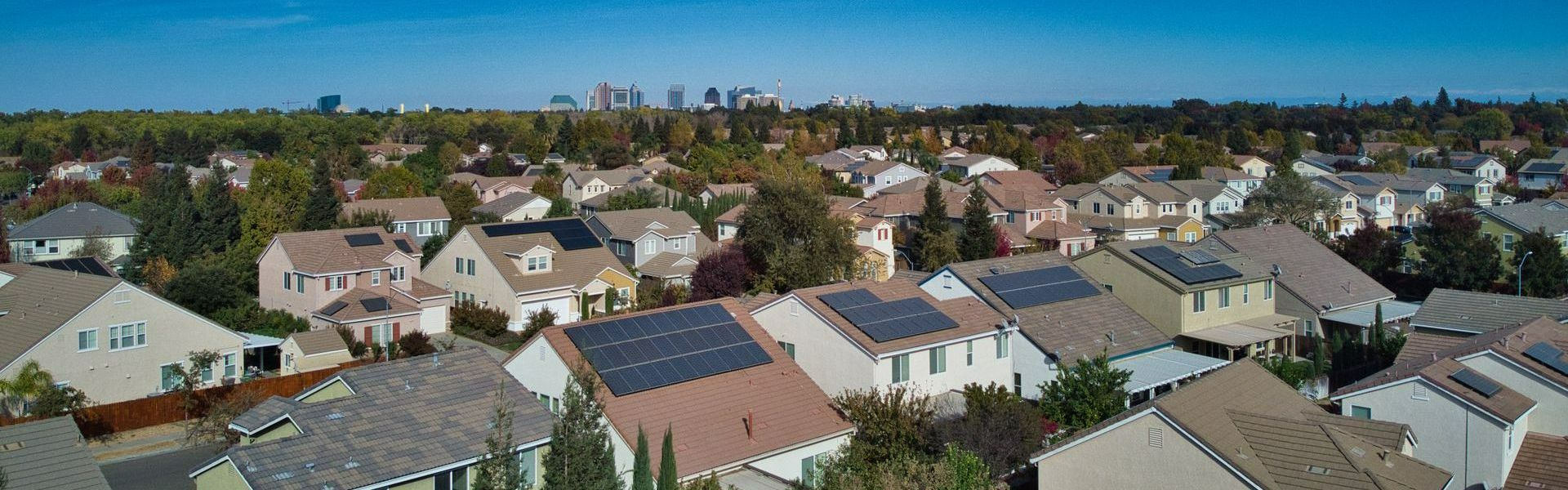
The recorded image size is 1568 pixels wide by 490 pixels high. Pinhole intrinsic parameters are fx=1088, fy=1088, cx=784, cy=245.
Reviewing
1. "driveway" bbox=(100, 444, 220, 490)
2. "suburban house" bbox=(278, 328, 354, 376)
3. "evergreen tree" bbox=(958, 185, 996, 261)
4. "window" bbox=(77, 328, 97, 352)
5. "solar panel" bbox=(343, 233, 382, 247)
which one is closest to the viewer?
"driveway" bbox=(100, 444, 220, 490)

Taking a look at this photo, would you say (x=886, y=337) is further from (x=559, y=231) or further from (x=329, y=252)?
(x=329, y=252)

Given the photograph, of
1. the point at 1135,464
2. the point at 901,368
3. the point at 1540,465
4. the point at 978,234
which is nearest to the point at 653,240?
A: the point at 978,234

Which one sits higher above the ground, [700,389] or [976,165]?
[976,165]

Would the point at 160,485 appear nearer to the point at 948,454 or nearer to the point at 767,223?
the point at 948,454

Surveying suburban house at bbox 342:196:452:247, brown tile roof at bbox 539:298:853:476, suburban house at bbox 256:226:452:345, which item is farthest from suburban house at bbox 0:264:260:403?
suburban house at bbox 342:196:452:247

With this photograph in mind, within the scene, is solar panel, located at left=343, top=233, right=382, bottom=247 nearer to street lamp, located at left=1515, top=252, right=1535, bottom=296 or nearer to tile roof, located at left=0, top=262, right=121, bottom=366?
tile roof, located at left=0, top=262, right=121, bottom=366

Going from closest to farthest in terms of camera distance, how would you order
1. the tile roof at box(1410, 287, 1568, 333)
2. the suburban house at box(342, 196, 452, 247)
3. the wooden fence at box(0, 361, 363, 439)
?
the wooden fence at box(0, 361, 363, 439), the tile roof at box(1410, 287, 1568, 333), the suburban house at box(342, 196, 452, 247)

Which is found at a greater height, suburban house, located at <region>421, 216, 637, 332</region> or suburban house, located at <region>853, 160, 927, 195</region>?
suburban house, located at <region>853, 160, 927, 195</region>
